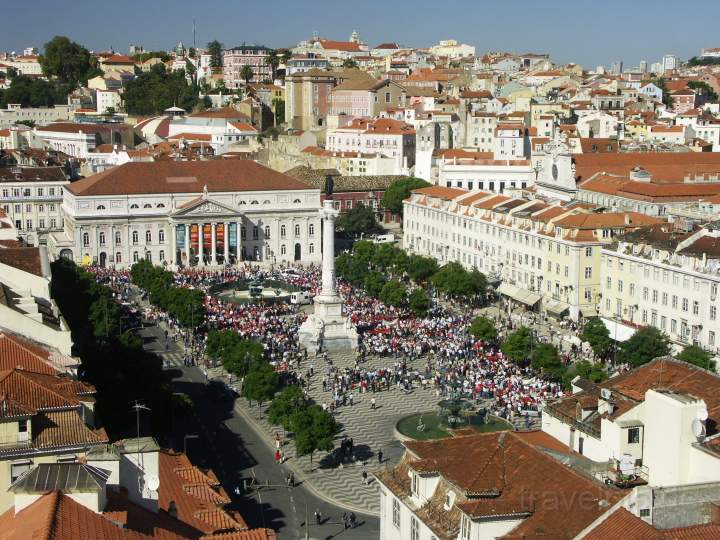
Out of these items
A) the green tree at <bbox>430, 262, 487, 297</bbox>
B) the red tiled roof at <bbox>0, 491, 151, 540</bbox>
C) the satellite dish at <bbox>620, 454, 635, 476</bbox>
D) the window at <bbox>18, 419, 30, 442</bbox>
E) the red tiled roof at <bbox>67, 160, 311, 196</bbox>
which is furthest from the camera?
the red tiled roof at <bbox>67, 160, 311, 196</bbox>

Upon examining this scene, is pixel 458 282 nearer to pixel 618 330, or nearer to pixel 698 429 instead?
pixel 618 330

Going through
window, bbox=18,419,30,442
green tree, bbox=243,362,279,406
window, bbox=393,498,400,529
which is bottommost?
green tree, bbox=243,362,279,406

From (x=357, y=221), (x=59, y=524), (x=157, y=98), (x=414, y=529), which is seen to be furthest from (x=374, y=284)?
(x=157, y=98)

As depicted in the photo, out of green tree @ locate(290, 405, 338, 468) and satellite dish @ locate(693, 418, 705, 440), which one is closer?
satellite dish @ locate(693, 418, 705, 440)

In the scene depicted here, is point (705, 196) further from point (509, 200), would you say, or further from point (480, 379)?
point (480, 379)

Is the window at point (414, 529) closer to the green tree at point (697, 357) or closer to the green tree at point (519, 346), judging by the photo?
the green tree at point (697, 357)

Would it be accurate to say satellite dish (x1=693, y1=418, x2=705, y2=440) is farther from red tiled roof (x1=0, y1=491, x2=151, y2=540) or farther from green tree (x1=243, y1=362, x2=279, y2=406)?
green tree (x1=243, y1=362, x2=279, y2=406)

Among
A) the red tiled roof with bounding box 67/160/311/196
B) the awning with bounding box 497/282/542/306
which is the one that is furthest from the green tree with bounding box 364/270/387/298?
the red tiled roof with bounding box 67/160/311/196
